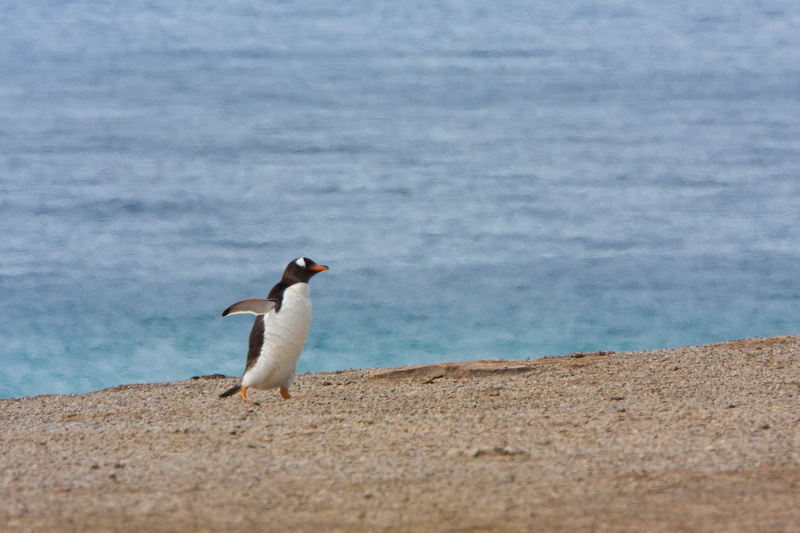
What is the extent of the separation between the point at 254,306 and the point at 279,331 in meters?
0.26

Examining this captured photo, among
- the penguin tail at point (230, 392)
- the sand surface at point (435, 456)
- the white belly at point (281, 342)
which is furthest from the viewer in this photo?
the penguin tail at point (230, 392)

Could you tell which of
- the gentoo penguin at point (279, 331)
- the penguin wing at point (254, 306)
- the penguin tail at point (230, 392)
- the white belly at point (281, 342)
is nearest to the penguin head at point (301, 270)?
the gentoo penguin at point (279, 331)

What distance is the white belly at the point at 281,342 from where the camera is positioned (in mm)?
5367

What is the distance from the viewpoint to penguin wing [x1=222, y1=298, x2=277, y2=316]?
5.41m

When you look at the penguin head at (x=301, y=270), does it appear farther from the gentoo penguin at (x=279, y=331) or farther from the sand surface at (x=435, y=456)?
the sand surface at (x=435, y=456)

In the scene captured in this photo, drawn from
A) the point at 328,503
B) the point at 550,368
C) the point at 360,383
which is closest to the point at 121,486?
the point at 328,503

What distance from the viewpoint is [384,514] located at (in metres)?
2.88

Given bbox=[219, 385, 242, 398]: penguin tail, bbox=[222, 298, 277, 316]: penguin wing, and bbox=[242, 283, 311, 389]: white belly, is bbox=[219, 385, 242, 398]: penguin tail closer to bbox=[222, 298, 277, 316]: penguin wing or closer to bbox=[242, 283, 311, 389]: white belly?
bbox=[242, 283, 311, 389]: white belly

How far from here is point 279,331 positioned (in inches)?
212

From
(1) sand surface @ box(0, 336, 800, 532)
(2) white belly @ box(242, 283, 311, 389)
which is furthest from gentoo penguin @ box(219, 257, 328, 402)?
(1) sand surface @ box(0, 336, 800, 532)

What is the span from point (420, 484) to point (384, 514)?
0.40m

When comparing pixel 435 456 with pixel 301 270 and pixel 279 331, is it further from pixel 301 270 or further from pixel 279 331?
pixel 301 270

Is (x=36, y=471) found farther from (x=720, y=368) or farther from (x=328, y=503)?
(x=720, y=368)

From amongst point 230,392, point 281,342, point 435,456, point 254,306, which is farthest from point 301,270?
point 435,456
